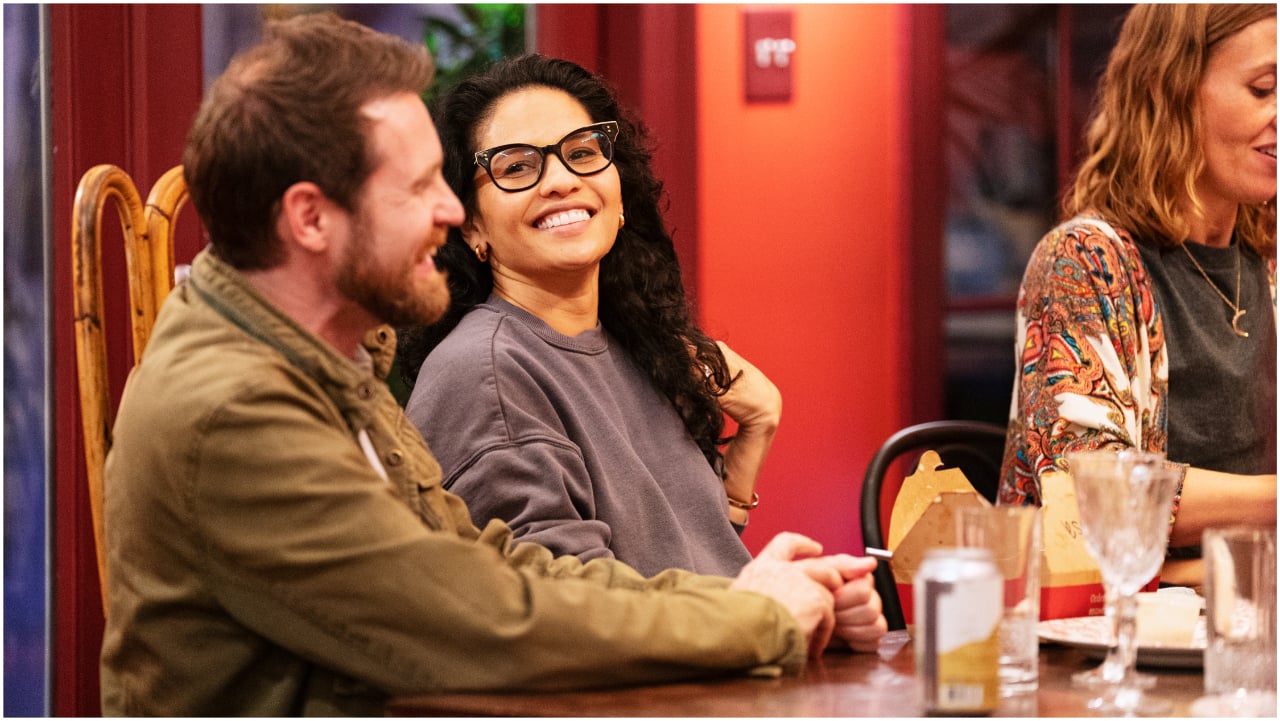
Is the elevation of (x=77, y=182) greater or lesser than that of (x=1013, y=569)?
greater

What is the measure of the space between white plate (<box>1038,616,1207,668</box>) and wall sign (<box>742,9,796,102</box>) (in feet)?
7.14

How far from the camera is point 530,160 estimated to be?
6.12ft

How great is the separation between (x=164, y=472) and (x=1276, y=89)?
5.43 ft

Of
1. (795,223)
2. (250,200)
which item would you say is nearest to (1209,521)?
(250,200)

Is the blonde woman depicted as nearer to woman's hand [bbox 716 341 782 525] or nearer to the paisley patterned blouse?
the paisley patterned blouse

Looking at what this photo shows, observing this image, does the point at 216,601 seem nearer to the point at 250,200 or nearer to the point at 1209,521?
the point at 250,200

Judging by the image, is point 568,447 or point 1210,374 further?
point 1210,374

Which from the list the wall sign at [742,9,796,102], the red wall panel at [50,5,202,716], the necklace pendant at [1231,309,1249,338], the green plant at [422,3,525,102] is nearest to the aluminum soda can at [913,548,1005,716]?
the necklace pendant at [1231,309,1249,338]

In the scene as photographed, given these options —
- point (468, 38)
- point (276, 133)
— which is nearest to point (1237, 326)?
point (276, 133)

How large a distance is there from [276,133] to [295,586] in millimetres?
415

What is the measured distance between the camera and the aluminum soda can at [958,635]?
3.48 ft

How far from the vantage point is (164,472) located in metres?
1.13

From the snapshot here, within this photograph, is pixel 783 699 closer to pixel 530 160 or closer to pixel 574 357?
pixel 574 357

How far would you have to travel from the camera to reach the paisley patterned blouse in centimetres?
190
